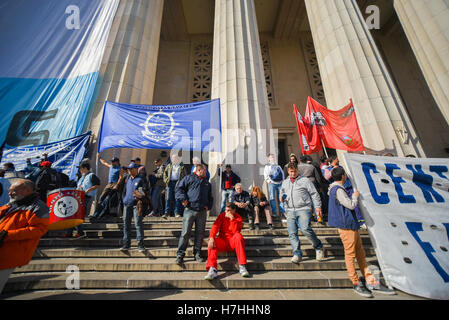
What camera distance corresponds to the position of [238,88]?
270 inches

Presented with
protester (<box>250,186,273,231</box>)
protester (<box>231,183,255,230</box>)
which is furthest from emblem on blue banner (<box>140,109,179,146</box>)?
protester (<box>250,186,273,231</box>)

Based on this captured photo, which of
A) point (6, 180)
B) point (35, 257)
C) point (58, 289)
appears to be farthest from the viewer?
point (6, 180)

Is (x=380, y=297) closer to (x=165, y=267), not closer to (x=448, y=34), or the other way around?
(x=165, y=267)

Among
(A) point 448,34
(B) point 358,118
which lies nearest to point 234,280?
(B) point 358,118

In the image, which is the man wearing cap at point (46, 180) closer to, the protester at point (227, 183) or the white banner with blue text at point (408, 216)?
the protester at point (227, 183)

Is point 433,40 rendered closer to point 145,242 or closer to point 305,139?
point 305,139

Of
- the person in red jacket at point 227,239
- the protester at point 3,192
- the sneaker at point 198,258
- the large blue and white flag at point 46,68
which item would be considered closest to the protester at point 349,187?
the person in red jacket at point 227,239

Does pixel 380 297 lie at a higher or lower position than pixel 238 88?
lower

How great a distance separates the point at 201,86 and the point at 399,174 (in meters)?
11.3

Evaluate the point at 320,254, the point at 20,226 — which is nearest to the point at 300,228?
the point at 320,254

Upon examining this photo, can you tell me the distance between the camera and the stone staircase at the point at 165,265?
9.53 ft

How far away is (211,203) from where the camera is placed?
4.02m

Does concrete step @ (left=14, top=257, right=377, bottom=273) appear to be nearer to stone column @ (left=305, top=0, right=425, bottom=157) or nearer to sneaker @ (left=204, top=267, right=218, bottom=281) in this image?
sneaker @ (left=204, top=267, right=218, bottom=281)

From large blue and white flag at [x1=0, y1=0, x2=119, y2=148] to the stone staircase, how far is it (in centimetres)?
308
